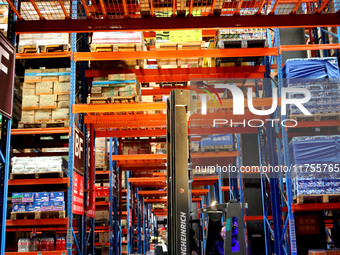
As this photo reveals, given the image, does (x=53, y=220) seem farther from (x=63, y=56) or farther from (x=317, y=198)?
(x=317, y=198)

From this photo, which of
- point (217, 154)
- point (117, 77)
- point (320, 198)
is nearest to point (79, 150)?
point (117, 77)

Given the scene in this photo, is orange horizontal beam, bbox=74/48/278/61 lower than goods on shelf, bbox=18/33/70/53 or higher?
lower

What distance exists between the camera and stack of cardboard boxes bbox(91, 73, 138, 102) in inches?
A: 369

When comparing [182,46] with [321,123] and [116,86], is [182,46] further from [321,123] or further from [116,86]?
[321,123]

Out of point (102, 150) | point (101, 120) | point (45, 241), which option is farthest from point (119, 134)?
point (45, 241)

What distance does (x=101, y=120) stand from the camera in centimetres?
1071

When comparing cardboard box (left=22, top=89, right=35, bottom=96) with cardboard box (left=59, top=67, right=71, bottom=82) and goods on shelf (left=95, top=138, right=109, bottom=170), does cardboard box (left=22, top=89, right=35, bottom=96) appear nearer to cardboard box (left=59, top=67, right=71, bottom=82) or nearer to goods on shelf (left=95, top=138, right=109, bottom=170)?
cardboard box (left=59, top=67, right=71, bottom=82)

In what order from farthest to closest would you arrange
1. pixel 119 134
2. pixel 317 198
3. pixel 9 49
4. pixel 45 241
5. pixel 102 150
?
1. pixel 102 150
2. pixel 119 134
3. pixel 45 241
4. pixel 317 198
5. pixel 9 49

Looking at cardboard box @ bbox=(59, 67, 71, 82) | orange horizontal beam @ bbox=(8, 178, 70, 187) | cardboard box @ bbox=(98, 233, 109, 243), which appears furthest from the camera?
cardboard box @ bbox=(98, 233, 109, 243)

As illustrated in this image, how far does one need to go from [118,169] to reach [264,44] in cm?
840

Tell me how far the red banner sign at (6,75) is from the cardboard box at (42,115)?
12.0 ft

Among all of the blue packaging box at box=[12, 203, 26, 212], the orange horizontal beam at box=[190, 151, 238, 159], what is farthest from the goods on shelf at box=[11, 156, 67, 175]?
the orange horizontal beam at box=[190, 151, 238, 159]

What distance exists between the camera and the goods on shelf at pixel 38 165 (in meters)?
9.06

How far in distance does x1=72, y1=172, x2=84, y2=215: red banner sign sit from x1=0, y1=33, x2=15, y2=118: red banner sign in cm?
369
